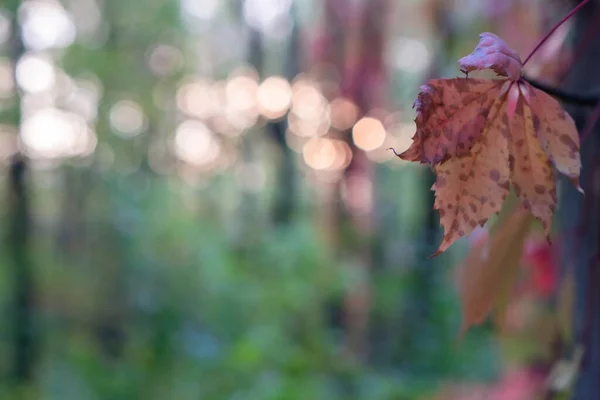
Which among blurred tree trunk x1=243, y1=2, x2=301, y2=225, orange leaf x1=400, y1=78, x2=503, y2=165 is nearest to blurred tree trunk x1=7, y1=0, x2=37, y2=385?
blurred tree trunk x1=243, y1=2, x2=301, y2=225

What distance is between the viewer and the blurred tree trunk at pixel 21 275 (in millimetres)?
3051

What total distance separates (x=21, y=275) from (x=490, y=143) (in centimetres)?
334

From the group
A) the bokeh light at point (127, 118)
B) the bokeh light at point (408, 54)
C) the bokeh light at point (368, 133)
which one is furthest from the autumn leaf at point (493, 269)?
the bokeh light at point (127, 118)

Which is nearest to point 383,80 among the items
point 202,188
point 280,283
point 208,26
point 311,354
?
point 280,283

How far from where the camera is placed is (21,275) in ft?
10.3

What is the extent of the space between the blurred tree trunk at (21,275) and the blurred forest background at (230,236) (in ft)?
0.04

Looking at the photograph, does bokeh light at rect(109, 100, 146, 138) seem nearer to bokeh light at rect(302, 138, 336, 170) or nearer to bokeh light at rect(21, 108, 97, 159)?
bokeh light at rect(21, 108, 97, 159)

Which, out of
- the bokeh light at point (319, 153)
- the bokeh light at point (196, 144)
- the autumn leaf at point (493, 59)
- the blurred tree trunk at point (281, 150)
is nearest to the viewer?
the autumn leaf at point (493, 59)

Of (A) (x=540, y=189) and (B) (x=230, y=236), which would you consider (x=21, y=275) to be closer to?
(B) (x=230, y=236)

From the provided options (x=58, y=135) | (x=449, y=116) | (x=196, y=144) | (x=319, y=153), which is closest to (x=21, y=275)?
(x=58, y=135)

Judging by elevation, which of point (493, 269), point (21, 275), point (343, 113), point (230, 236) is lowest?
point (230, 236)

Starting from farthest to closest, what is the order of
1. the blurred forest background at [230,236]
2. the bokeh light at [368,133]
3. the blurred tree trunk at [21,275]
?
the bokeh light at [368,133] → the blurred tree trunk at [21,275] → the blurred forest background at [230,236]

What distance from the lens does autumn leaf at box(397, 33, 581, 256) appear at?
25 centimetres

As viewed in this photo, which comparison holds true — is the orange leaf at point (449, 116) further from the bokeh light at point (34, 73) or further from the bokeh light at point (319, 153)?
the bokeh light at point (319, 153)
